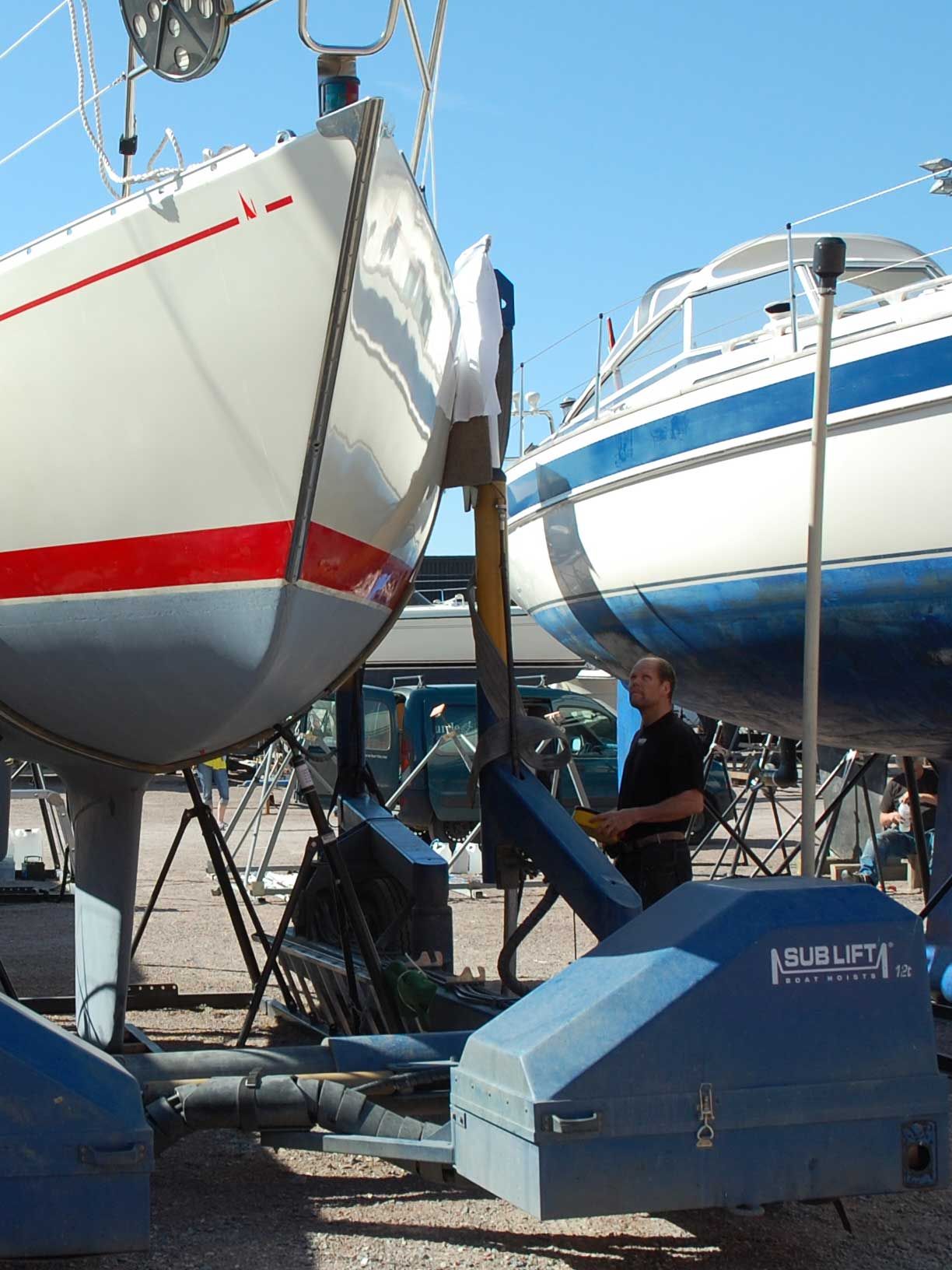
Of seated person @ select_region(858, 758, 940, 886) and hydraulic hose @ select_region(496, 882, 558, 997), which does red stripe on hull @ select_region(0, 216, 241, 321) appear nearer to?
hydraulic hose @ select_region(496, 882, 558, 997)

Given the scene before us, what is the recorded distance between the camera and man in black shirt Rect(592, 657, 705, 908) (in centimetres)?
483

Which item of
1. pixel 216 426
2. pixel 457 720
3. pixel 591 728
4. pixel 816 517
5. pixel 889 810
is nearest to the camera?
pixel 816 517

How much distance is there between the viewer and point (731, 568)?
5711 millimetres

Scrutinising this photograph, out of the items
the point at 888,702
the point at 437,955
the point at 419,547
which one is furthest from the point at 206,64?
the point at 888,702

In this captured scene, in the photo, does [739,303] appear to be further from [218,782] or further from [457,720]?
[218,782]

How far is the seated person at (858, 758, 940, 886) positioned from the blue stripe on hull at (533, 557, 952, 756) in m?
3.50

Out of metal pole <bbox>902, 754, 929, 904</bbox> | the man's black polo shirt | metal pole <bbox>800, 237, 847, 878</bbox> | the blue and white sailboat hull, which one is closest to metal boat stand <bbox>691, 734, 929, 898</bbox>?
metal pole <bbox>902, 754, 929, 904</bbox>

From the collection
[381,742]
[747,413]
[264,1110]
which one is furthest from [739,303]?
[381,742]

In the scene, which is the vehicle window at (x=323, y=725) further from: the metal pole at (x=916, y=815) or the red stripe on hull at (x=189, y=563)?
the red stripe on hull at (x=189, y=563)

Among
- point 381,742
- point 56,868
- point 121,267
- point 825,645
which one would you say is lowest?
point 56,868

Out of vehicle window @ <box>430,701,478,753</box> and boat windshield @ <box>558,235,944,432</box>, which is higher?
boat windshield @ <box>558,235,944,432</box>

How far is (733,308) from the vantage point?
21.7 ft

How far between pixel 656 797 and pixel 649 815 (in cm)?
14

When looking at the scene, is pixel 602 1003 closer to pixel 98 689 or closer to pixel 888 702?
pixel 98 689
